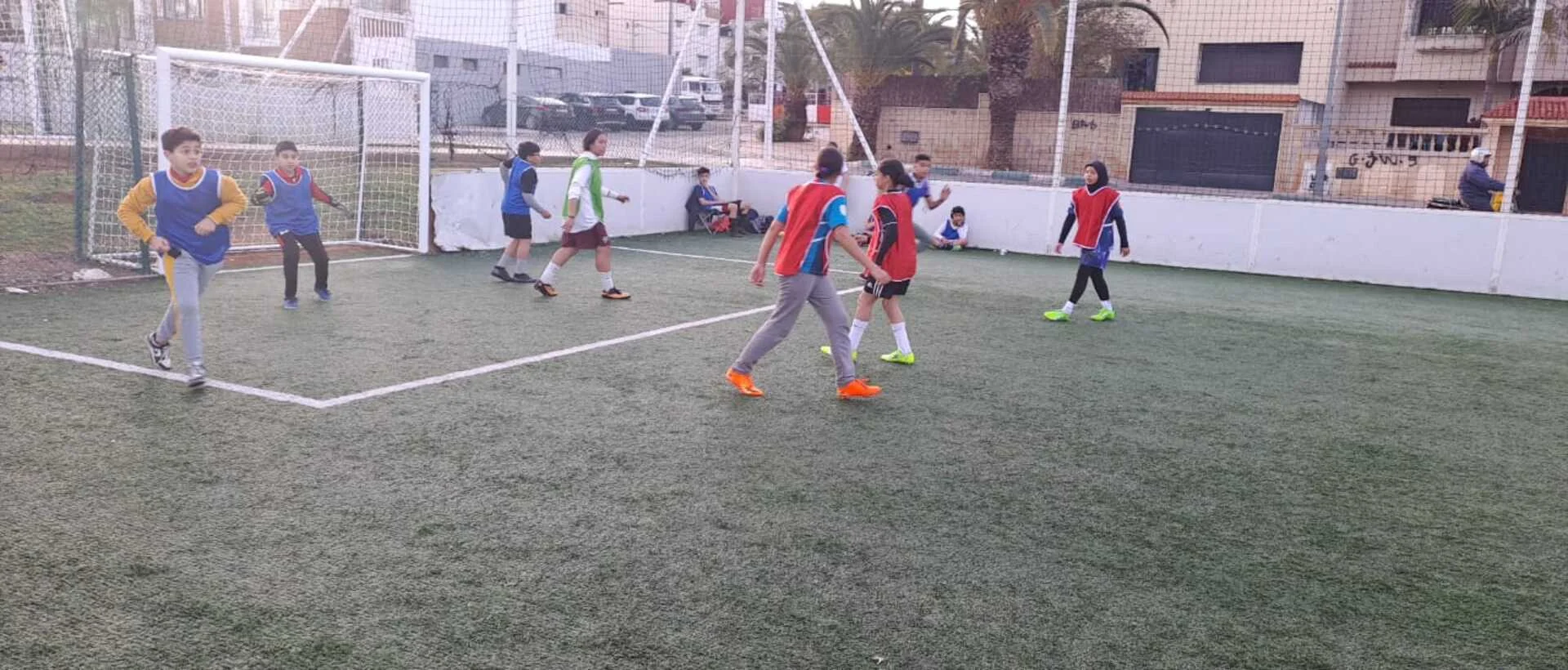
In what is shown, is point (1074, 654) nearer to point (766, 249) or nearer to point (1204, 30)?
point (766, 249)

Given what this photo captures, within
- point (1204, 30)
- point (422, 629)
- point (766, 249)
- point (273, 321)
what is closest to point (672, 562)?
point (422, 629)

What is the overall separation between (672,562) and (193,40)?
23910 mm

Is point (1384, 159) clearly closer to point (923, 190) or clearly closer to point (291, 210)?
point (923, 190)

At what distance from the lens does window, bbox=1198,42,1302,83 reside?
104 ft

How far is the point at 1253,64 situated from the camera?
32.3m

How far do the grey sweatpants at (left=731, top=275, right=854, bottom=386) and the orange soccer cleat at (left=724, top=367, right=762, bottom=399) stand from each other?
0.03 m

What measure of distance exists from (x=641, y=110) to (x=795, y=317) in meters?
11.0

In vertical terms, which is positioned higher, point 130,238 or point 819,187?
point 819,187

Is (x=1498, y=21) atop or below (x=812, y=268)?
atop

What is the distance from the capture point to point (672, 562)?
412 centimetres

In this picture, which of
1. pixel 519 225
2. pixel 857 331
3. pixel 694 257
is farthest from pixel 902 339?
pixel 694 257

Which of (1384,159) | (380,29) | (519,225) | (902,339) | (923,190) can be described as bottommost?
(902,339)

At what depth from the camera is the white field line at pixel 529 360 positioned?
252 inches

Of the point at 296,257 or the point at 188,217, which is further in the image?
the point at 296,257
